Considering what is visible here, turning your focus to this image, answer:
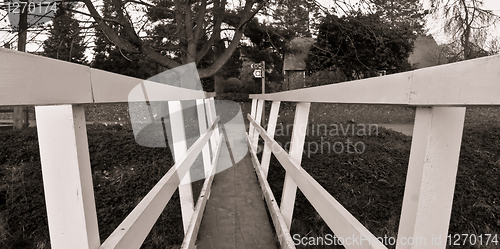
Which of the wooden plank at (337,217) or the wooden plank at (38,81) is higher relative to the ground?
the wooden plank at (38,81)

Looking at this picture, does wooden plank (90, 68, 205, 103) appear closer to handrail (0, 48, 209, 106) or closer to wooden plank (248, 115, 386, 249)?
handrail (0, 48, 209, 106)

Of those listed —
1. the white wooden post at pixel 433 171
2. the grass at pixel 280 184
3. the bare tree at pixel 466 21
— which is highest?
the bare tree at pixel 466 21

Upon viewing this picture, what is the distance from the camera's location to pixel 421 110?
75cm

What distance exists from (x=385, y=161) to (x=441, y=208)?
557 cm

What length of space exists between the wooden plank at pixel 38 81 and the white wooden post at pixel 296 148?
1.68 meters

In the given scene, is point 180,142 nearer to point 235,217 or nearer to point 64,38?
point 235,217

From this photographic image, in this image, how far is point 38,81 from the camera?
0.62 m

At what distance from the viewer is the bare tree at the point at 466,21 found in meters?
4.82

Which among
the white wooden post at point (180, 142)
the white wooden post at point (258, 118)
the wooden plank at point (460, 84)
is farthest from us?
the white wooden post at point (258, 118)

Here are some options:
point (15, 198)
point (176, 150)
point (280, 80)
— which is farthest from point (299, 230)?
point (280, 80)

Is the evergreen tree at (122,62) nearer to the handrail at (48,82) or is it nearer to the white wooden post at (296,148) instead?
the white wooden post at (296,148)

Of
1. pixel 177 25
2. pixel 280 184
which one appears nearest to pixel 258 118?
pixel 280 184

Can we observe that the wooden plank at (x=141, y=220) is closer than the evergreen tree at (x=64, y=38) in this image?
Yes

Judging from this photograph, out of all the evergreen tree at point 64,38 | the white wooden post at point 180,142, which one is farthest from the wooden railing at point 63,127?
the evergreen tree at point 64,38
